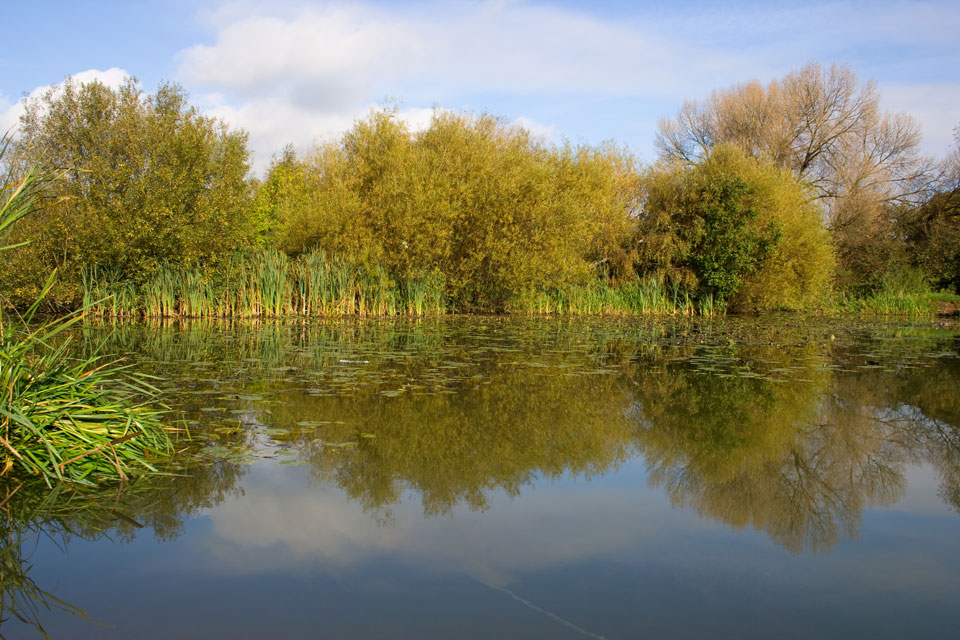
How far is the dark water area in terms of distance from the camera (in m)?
2.81

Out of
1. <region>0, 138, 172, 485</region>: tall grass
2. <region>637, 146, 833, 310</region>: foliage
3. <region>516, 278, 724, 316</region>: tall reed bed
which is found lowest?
<region>0, 138, 172, 485</region>: tall grass

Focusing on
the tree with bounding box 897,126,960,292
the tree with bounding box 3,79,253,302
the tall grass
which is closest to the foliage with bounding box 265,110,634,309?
the tree with bounding box 3,79,253,302

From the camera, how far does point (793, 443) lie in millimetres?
5664

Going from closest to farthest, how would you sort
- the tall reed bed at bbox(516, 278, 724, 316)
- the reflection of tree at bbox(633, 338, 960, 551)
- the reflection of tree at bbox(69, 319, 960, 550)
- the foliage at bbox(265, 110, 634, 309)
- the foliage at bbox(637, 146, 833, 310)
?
1. the reflection of tree at bbox(633, 338, 960, 551)
2. the reflection of tree at bbox(69, 319, 960, 550)
3. the foliage at bbox(265, 110, 634, 309)
4. the tall reed bed at bbox(516, 278, 724, 316)
5. the foliage at bbox(637, 146, 833, 310)

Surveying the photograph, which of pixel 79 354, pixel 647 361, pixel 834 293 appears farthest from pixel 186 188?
pixel 834 293

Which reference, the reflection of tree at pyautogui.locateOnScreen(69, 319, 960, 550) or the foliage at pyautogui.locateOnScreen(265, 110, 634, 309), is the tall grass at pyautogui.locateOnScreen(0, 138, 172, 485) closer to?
the reflection of tree at pyautogui.locateOnScreen(69, 319, 960, 550)

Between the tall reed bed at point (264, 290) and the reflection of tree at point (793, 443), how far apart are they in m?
12.3

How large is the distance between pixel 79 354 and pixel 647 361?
806 centimetres

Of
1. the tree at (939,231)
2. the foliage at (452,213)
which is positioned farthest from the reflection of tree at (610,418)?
the tree at (939,231)

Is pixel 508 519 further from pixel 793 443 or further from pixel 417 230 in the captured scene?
pixel 417 230

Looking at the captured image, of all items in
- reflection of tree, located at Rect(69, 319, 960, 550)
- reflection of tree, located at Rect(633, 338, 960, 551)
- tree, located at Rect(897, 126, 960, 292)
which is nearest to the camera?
reflection of tree, located at Rect(633, 338, 960, 551)

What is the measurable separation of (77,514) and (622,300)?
22766mm

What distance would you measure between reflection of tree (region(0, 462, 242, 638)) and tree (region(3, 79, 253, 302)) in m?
14.6

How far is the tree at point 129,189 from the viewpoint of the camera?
1725cm
